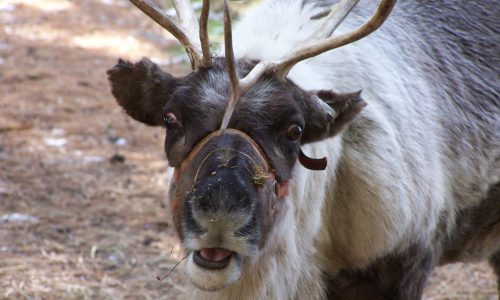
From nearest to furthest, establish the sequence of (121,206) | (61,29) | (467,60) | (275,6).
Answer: (275,6), (467,60), (121,206), (61,29)

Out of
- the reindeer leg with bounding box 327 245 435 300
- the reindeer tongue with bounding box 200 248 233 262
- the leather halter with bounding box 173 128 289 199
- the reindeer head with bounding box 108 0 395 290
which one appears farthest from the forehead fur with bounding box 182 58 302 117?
the reindeer leg with bounding box 327 245 435 300

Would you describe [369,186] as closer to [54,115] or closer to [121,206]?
[121,206]

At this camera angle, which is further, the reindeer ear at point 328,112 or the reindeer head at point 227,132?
the reindeer ear at point 328,112

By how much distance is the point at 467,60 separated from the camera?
15.6 ft

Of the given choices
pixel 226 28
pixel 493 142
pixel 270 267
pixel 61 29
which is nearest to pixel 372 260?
pixel 270 267

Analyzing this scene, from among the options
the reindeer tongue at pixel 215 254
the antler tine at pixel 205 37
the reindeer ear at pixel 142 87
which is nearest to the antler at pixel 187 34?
the antler tine at pixel 205 37

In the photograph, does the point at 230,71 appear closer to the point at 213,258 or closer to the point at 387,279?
the point at 213,258

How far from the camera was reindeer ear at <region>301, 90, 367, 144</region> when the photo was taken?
3.66 meters

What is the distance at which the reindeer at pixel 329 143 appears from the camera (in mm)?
3348

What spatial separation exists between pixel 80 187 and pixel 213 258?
375cm

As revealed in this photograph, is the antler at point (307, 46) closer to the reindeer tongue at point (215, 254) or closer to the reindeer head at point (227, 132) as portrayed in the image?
the reindeer head at point (227, 132)

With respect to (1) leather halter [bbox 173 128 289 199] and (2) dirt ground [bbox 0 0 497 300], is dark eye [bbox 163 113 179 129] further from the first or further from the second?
(2) dirt ground [bbox 0 0 497 300]

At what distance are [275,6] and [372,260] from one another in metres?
1.35

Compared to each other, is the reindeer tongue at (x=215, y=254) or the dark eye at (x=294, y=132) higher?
the dark eye at (x=294, y=132)
